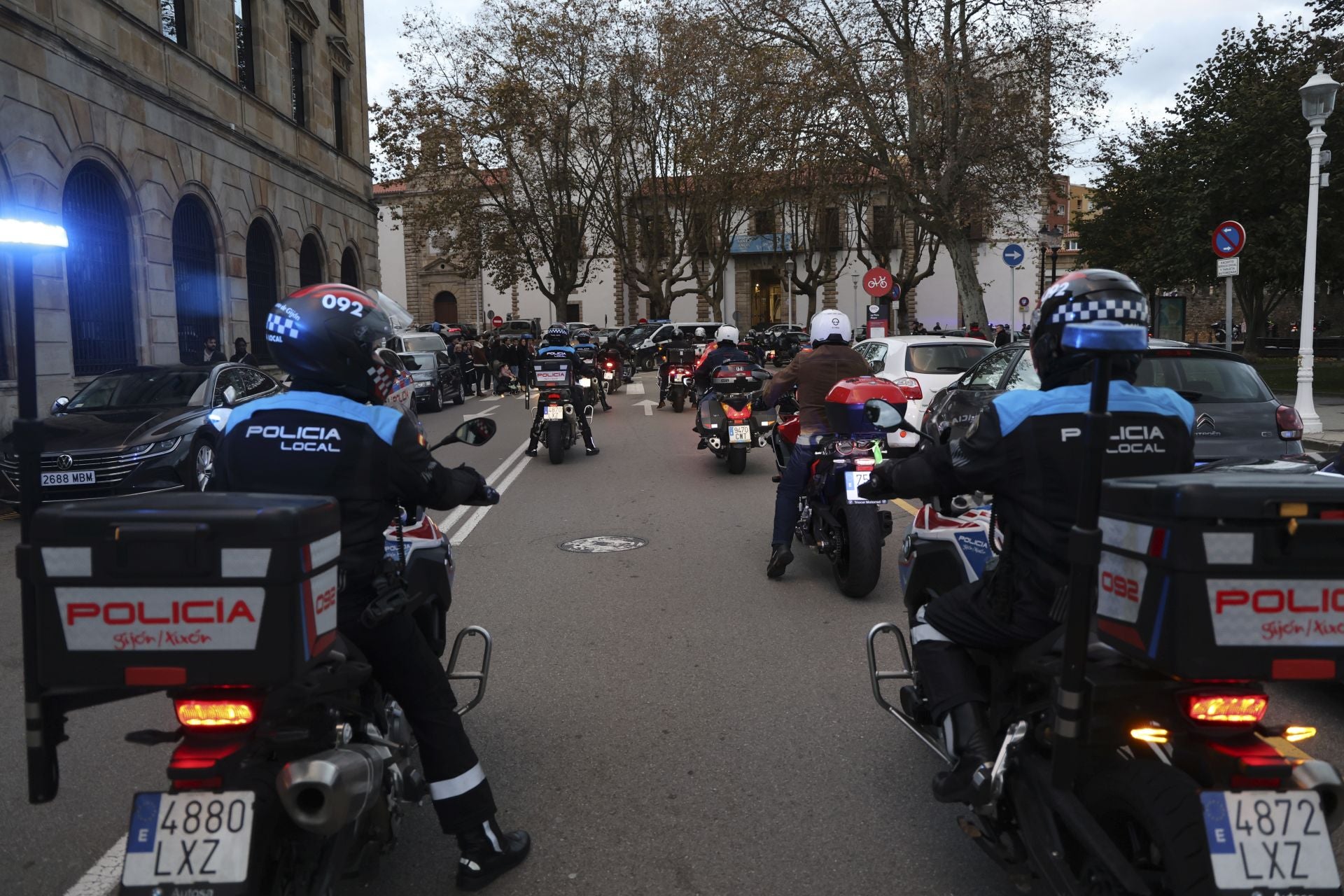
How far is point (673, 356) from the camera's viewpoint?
76.9ft

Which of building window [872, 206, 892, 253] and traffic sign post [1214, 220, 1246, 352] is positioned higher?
building window [872, 206, 892, 253]

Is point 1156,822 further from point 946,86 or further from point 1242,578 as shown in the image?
point 946,86

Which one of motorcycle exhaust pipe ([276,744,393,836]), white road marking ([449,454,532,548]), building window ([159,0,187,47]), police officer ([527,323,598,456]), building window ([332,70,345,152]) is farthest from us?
building window ([332,70,345,152])

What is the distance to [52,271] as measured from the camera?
16953 millimetres

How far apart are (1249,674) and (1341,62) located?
2652cm

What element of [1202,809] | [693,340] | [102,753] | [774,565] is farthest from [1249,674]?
[693,340]

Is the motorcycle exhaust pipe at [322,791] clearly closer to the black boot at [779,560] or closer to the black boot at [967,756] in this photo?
the black boot at [967,756]

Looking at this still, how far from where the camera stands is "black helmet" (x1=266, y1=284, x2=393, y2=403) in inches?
123

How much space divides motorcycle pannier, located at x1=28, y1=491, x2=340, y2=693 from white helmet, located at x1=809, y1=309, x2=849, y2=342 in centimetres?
551

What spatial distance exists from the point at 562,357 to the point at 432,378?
35.0 ft

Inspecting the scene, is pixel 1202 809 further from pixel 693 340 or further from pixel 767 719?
pixel 693 340

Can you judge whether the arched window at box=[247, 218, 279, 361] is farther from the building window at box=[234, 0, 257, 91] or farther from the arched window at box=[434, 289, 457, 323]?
the arched window at box=[434, 289, 457, 323]

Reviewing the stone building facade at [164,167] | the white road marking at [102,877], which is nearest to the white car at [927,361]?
the stone building facade at [164,167]

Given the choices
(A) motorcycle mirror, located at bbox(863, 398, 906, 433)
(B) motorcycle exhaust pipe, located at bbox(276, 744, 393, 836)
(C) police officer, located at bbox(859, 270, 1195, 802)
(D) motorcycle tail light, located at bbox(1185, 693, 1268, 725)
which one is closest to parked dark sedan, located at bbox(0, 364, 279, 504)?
(A) motorcycle mirror, located at bbox(863, 398, 906, 433)
